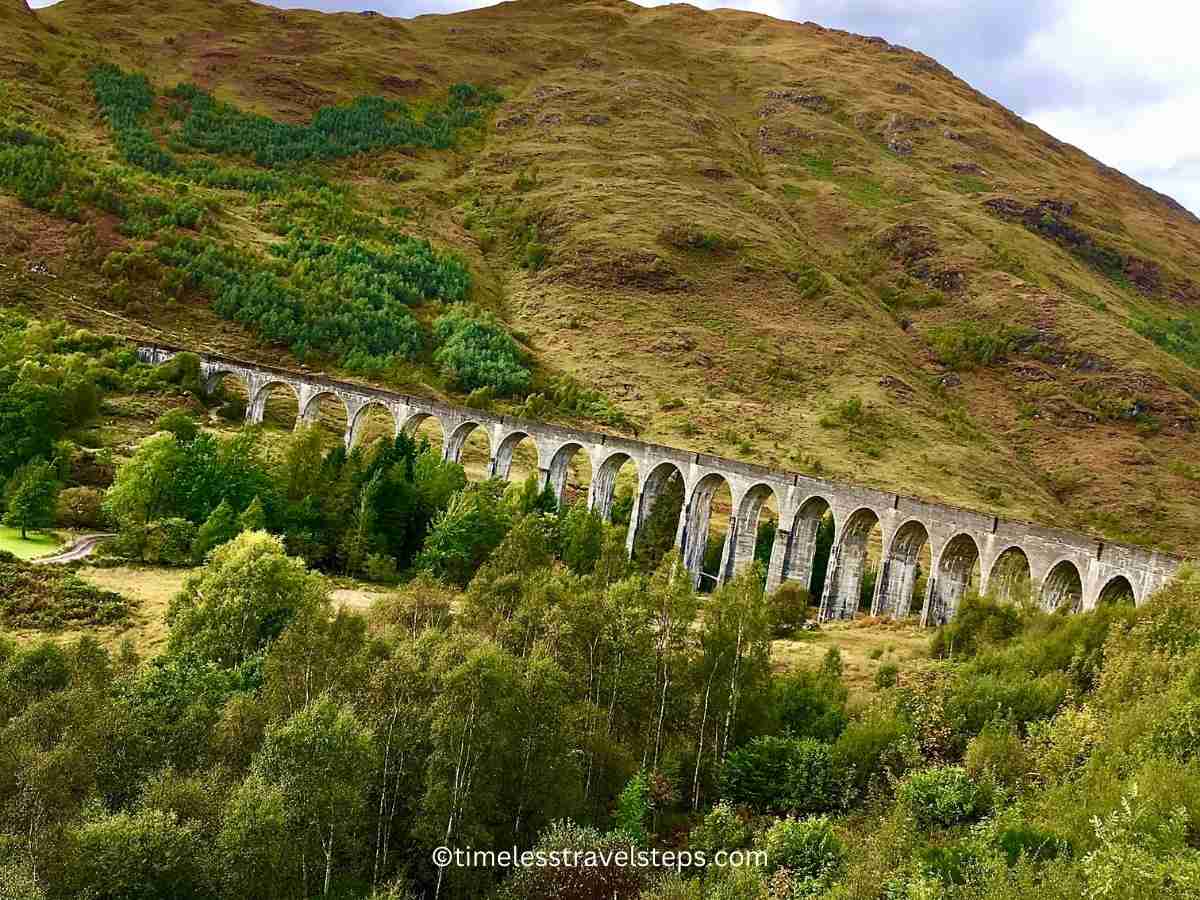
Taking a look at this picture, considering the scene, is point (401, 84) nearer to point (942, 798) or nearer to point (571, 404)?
point (571, 404)

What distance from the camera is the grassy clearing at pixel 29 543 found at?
34.8 metres

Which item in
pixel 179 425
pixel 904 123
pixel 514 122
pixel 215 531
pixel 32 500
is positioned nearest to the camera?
pixel 32 500

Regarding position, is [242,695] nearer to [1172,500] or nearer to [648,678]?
[648,678]

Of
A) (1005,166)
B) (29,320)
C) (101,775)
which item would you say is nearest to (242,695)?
(101,775)

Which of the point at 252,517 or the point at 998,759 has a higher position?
the point at 252,517

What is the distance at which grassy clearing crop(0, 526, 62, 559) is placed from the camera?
34750 mm

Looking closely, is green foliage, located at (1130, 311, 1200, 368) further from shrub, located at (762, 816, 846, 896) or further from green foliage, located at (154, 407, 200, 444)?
shrub, located at (762, 816, 846, 896)

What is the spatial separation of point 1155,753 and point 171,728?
2028 centimetres

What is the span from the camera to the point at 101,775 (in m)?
17.2

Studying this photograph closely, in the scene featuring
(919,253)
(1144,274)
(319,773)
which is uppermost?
(1144,274)

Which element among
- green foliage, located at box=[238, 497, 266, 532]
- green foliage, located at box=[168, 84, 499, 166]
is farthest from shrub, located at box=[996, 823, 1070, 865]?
green foliage, located at box=[168, 84, 499, 166]

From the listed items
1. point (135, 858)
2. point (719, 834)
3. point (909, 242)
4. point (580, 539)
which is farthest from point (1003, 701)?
point (909, 242)

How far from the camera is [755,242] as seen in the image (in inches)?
4697

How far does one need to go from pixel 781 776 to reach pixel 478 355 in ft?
245
